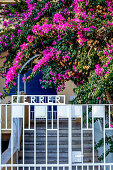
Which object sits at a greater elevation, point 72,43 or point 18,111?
point 72,43

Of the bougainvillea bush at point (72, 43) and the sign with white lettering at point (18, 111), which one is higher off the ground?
the bougainvillea bush at point (72, 43)

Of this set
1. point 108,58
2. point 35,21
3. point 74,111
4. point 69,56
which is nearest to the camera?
point 74,111

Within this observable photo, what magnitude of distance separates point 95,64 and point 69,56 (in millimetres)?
591

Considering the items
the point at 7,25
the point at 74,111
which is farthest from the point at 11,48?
the point at 74,111

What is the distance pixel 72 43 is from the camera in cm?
638

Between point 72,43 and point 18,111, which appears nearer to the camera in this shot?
point 18,111

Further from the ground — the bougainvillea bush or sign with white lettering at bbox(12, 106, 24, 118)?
the bougainvillea bush

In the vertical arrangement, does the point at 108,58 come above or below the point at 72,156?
above

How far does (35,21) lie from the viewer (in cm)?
714

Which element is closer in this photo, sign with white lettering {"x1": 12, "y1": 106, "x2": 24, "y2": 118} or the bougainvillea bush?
sign with white lettering {"x1": 12, "y1": 106, "x2": 24, "y2": 118}

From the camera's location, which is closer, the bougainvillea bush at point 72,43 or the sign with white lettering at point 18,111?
the sign with white lettering at point 18,111

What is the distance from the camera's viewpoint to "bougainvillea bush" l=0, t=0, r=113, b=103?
5.53m

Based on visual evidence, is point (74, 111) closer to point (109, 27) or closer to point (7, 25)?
point (109, 27)

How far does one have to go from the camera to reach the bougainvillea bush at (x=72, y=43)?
5529 millimetres
